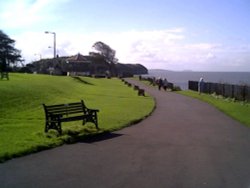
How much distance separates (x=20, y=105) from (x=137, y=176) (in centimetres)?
1322

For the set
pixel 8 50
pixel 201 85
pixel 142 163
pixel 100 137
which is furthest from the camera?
pixel 8 50

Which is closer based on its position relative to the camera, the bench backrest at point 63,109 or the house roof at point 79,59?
the bench backrest at point 63,109

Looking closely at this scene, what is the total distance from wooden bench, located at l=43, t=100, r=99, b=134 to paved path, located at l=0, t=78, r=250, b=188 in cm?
120

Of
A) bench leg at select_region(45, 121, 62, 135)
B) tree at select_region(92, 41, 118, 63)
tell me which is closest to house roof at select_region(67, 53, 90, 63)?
tree at select_region(92, 41, 118, 63)

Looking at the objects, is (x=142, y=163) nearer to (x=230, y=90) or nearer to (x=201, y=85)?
(x=230, y=90)

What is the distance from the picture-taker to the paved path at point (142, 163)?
773 centimetres

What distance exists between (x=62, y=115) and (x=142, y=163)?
184 inches

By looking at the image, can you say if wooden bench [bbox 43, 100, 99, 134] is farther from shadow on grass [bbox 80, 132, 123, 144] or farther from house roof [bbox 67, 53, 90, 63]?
house roof [bbox 67, 53, 90, 63]

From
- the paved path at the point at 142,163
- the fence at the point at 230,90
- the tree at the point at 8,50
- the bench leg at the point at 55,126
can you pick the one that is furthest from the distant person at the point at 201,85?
the tree at the point at 8,50

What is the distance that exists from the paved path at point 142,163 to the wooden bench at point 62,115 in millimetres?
1201

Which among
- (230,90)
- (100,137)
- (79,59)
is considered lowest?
(100,137)

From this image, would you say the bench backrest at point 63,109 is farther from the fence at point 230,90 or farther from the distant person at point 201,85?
the distant person at point 201,85

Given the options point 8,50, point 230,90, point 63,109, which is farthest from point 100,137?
point 8,50

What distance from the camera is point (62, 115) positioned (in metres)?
13.2
